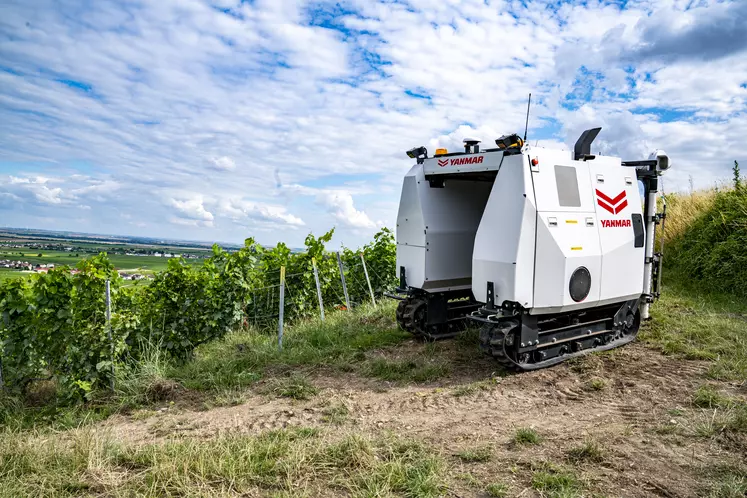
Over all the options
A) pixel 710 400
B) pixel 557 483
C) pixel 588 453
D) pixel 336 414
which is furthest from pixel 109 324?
pixel 710 400

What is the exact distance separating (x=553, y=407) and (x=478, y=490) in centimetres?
221

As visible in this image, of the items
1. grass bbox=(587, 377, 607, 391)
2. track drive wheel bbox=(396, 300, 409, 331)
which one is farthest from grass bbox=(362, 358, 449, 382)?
grass bbox=(587, 377, 607, 391)

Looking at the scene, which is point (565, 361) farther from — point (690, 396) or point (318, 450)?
point (318, 450)

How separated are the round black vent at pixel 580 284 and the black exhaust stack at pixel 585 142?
157 centimetres

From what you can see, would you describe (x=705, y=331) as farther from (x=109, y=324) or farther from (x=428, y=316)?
(x=109, y=324)

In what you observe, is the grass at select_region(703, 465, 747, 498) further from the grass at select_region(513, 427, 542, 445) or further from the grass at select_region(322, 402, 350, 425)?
the grass at select_region(322, 402, 350, 425)

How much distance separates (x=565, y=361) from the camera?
23.7 ft

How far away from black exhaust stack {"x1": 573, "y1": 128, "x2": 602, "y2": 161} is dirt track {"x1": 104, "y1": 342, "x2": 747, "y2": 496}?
284cm

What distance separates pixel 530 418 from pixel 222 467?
10.2ft

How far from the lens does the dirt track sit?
165 inches

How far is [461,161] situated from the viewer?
7.22 metres

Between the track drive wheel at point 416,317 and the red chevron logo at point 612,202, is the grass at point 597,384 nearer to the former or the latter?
the red chevron logo at point 612,202

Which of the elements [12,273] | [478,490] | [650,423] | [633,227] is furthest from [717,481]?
[12,273]

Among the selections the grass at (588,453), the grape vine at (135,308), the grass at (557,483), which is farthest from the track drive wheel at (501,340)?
the grape vine at (135,308)
